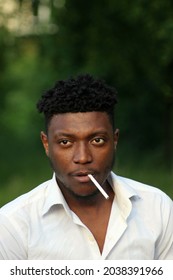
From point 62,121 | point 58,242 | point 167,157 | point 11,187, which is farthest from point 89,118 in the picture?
point 167,157

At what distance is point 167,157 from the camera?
61.1ft

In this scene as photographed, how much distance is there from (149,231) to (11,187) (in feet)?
40.2

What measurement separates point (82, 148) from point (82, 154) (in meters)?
0.03

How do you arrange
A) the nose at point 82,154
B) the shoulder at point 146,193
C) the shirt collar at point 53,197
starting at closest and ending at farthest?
the nose at point 82,154 < the shirt collar at point 53,197 < the shoulder at point 146,193

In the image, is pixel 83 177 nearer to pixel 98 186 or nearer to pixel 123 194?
pixel 98 186

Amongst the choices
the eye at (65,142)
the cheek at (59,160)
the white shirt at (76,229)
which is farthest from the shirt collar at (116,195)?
the eye at (65,142)

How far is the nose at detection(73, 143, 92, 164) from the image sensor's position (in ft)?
10.5

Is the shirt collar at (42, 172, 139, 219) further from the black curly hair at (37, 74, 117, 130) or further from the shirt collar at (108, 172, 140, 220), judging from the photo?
the black curly hair at (37, 74, 117, 130)

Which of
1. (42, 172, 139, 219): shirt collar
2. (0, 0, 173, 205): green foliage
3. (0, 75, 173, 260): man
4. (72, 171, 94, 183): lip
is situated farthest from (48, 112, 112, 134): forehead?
(0, 0, 173, 205): green foliage

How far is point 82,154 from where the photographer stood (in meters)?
3.19

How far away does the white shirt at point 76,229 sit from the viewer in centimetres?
323

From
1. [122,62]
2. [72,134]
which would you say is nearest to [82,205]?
[72,134]

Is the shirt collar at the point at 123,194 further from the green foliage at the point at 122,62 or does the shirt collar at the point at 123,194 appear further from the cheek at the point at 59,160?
the green foliage at the point at 122,62

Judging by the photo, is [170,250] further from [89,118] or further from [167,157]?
[167,157]
